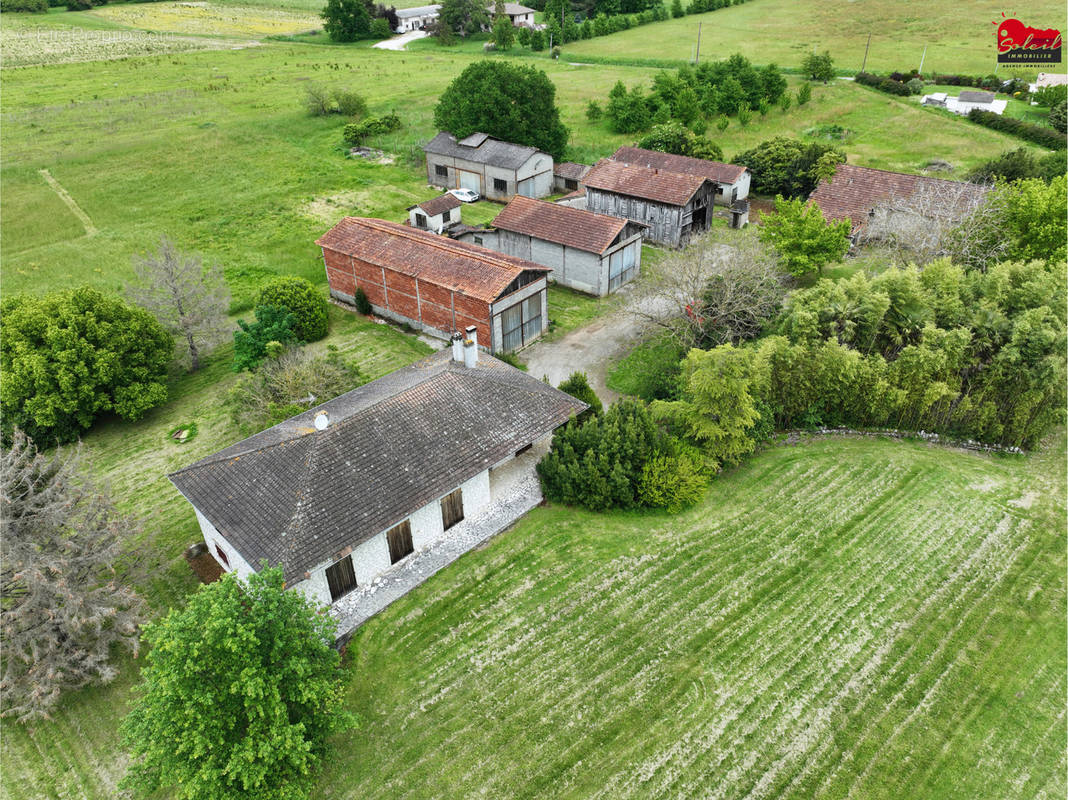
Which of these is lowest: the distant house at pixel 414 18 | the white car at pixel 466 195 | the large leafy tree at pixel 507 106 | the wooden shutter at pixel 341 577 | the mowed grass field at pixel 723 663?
the mowed grass field at pixel 723 663

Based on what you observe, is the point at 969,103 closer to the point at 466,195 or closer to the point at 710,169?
the point at 710,169

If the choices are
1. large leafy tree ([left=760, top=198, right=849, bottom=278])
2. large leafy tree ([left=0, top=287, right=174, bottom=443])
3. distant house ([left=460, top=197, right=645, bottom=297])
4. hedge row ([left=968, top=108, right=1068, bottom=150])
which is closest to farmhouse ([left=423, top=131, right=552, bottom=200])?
distant house ([left=460, top=197, right=645, bottom=297])

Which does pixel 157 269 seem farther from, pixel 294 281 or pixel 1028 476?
pixel 1028 476

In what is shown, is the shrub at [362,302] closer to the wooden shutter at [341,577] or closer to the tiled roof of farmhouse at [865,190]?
the wooden shutter at [341,577]

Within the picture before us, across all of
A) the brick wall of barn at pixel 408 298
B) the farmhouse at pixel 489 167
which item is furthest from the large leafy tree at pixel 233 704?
the farmhouse at pixel 489 167

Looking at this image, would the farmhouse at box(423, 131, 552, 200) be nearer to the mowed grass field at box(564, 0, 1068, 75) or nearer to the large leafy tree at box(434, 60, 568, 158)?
the large leafy tree at box(434, 60, 568, 158)
